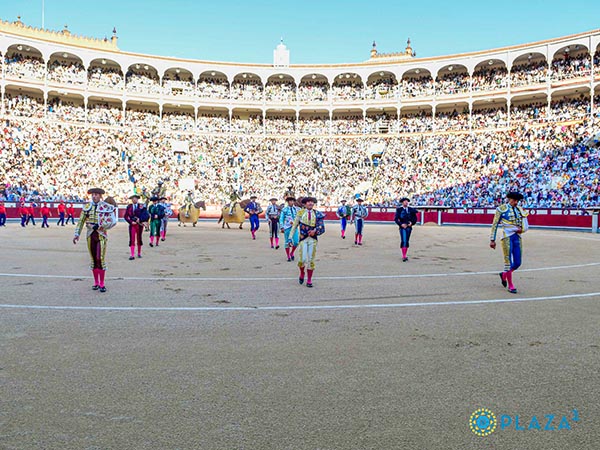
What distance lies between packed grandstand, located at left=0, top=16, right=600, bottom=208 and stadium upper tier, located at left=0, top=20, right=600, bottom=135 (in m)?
0.15

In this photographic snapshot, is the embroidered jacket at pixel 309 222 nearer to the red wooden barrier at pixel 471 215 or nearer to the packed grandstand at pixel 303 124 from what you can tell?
the red wooden barrier at pixel 471 215

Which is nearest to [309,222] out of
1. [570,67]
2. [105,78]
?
[570,67]

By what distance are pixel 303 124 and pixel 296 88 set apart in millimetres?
3818

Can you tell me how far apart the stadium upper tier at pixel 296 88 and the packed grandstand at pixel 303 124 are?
0.49 ft

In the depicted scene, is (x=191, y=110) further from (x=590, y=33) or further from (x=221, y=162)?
(x=590, y=33)

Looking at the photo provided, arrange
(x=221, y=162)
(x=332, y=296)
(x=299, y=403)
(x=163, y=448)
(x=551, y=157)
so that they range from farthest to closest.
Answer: (x=221, y=162) < (x=551, y=157) < (x=332, y=296) < (x=299, y=403) < (x=163, y=448)

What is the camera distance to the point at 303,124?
5475cm

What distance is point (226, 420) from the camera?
326 cm

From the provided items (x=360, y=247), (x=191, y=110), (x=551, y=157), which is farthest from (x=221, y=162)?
(x=360, y=247)

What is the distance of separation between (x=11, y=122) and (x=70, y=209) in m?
13.0

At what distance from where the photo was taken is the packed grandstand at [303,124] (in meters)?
38.8

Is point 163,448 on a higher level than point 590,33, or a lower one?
lower

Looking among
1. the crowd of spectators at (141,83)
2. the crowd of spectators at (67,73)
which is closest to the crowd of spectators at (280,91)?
the crowd of spectators at (141,83)

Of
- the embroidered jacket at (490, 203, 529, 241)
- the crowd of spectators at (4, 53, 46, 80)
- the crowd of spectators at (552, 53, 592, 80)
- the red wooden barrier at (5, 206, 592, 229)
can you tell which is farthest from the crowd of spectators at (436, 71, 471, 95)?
the embroidered jacket at (490, 203, 529, 241)
